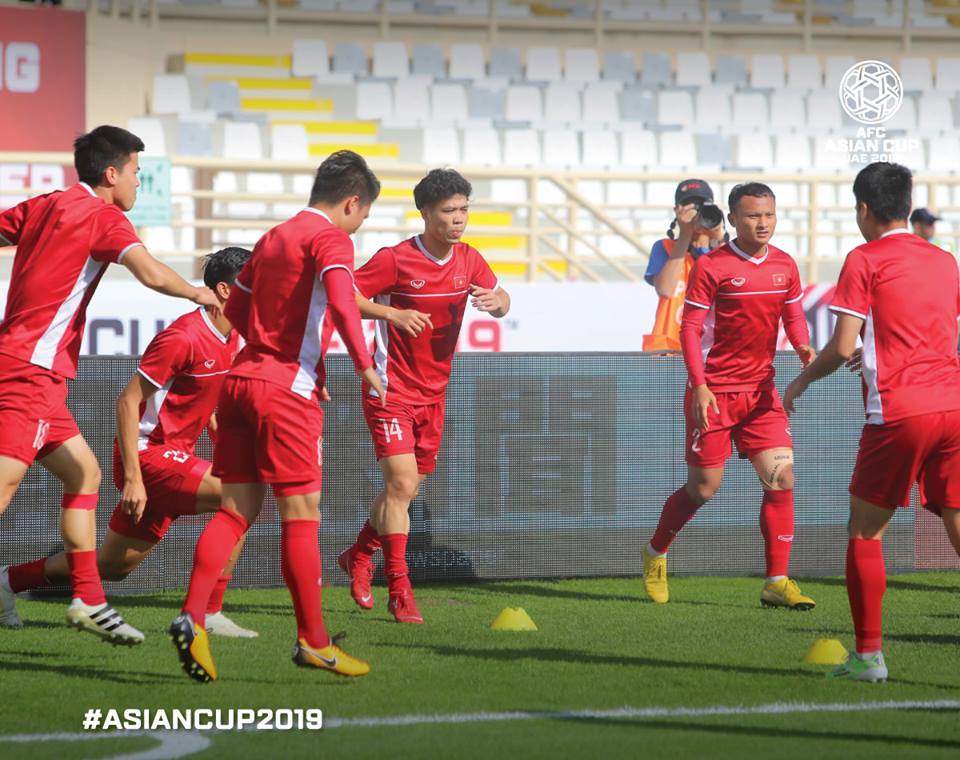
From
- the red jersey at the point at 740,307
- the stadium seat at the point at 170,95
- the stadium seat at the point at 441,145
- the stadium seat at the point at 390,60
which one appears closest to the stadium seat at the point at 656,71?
the stadium seat at the point at 441,145

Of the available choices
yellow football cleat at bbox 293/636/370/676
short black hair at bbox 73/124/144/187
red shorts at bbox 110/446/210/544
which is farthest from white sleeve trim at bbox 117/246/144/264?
yellow football cleat at bbox 293/636/370/676

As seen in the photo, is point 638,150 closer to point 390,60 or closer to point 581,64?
point 581,64

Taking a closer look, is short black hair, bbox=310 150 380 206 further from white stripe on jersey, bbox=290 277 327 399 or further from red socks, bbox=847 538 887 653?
red socks, bbox=847 538 887 653

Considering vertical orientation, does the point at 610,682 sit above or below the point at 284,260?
below

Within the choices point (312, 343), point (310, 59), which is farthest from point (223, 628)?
point (310, 59)

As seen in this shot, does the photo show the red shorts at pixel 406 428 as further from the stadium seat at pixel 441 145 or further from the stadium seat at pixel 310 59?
the stadium seat at pixel 310 59

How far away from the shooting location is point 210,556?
5250 mm

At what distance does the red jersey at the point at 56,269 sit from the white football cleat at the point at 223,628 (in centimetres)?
145

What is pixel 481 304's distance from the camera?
7059 millimetres

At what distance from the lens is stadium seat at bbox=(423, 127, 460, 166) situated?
808 inches

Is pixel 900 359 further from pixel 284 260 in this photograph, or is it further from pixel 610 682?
pixel 284 260

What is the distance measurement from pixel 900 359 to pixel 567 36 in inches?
707

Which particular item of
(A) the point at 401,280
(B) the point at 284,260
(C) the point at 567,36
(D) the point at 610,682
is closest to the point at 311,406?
(B) the point at 284,260

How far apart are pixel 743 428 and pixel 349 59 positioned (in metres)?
15.0
